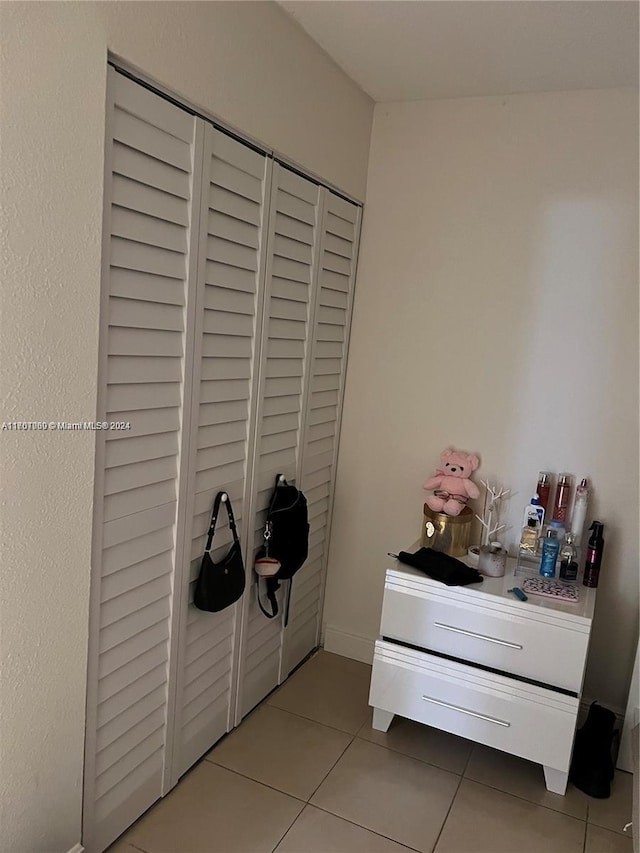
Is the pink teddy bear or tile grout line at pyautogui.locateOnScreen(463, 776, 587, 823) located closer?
tile grout line at pyautogui.locateOnScreen(463, 776, 587, 823)

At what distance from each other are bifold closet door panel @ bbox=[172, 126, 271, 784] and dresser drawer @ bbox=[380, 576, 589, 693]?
569mm

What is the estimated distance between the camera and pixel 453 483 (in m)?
2.49

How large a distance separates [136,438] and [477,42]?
5.05 feet

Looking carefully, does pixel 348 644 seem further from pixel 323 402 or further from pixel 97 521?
pixel 97 521

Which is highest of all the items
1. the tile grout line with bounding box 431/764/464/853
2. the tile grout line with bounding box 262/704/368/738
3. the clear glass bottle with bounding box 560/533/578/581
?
the clear glass bottle with bounding box 560/533/578/581

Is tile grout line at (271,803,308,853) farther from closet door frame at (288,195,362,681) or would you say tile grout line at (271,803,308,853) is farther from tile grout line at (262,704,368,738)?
closet door frame at (288,195,362,681)

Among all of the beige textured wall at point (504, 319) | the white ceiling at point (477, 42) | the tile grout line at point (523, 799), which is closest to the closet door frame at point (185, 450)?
the white ceiling at point (477, 42)

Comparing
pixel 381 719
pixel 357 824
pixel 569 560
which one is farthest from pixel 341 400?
pixel 357 824

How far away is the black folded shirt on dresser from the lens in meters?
2.18

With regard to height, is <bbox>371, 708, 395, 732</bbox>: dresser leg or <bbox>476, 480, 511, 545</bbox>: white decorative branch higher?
<bbox>476, 480, 511, 545</bbox>: white decorative branch

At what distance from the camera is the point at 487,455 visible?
8.36 feet

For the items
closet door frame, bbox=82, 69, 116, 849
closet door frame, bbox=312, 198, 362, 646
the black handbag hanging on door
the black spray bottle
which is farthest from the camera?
closet door frame, bbox=312, 198, 362, 646

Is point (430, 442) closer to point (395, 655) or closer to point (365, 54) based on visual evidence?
point (395, 655)

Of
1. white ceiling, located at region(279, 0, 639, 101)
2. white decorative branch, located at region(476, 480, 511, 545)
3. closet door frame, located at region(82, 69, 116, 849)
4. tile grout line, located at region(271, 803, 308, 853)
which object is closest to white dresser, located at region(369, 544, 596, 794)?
white decorative branch, located at region(476, 480, 511, 545)
